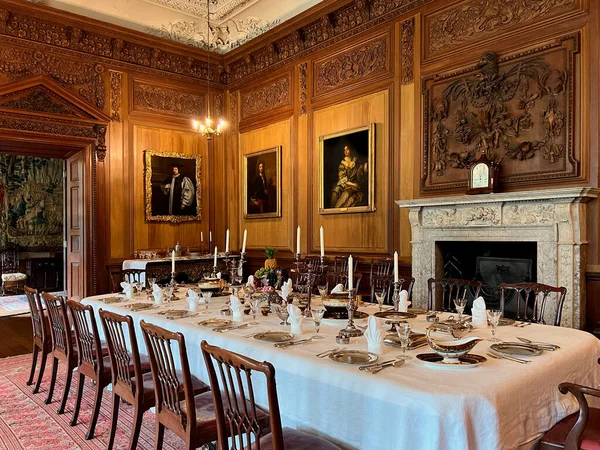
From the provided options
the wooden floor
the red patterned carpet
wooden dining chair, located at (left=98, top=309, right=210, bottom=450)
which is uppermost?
wooden dining chair, located at (left=98, top=309, right=210, bottom=450)

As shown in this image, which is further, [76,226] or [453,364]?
[76,226]

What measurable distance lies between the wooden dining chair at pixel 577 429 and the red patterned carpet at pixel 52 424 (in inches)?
89.4

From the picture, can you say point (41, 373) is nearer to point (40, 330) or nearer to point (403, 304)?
point (40, 330)

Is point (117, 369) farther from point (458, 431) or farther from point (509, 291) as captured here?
point (509, 291)

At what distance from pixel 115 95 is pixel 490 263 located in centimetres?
→ 598

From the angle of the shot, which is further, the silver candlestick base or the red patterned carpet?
the red patterned carpet

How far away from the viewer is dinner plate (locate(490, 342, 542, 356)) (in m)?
2.22

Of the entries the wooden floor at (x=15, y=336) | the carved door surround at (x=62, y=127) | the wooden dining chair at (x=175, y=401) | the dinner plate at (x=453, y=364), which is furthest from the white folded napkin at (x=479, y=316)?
the carved door surround at (x=62, y=127)

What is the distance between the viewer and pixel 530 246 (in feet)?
15.7

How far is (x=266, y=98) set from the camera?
781 centimetres

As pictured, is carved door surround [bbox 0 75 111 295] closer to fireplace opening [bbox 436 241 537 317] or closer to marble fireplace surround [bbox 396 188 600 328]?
marble fireplace surround [bbox 396 188 600 328]

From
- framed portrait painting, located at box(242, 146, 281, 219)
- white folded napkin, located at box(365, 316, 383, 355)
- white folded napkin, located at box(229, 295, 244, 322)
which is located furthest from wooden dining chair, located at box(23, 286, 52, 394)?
framed portrait painting, located at box(242, 146, 281, 219)

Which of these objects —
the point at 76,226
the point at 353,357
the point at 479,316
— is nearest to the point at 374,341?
the point at 353,357

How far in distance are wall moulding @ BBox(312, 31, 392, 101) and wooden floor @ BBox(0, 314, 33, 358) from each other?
5.20 m
